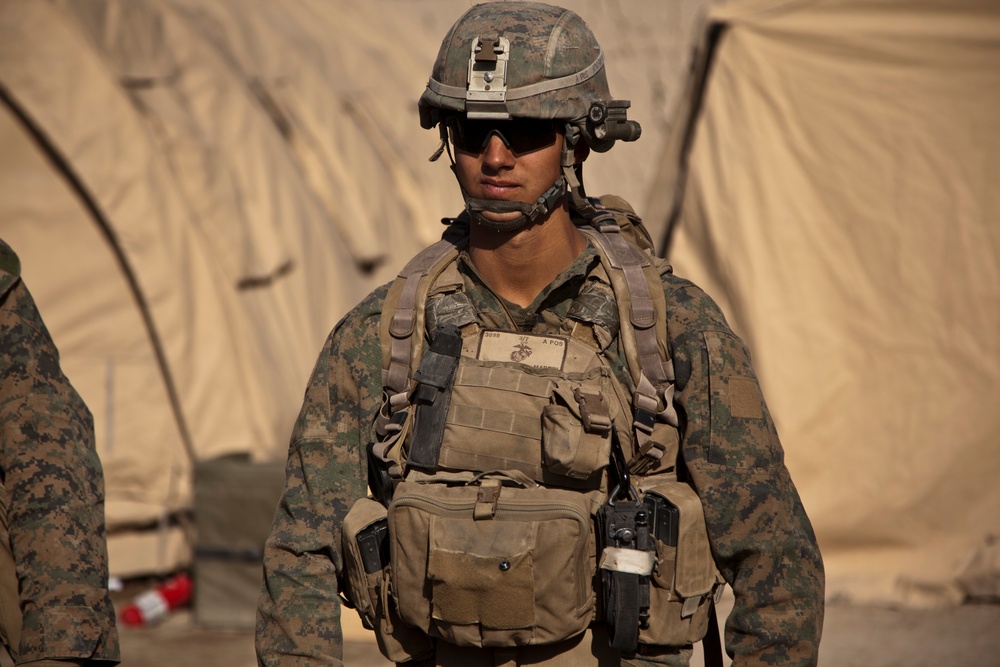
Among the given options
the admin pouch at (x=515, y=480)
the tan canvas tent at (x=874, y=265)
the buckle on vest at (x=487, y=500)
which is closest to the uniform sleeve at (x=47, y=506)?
the admin pouch at (x=515, y=480)

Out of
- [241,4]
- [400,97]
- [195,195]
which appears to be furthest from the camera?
[400,97]

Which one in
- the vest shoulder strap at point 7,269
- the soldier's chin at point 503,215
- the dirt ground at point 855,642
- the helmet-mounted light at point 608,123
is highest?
the helmet-mounted light at point 608,123

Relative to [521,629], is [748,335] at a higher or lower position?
lower

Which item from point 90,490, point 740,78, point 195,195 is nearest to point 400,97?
point 195,195

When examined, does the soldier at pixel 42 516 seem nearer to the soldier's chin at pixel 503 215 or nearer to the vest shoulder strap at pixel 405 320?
the vest shoulder strap at pixel 405 320

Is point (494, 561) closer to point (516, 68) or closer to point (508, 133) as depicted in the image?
point (508, 133)

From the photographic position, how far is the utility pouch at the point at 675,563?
228 centimetres

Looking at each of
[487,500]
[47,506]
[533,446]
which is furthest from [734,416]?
[47,506]

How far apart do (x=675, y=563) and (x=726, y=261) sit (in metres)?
3.61

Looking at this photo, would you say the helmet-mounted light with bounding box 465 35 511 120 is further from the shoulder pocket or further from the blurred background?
the blurred background

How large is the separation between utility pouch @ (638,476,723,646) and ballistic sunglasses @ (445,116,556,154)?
0.70 metres

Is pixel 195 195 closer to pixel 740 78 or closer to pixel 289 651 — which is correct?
pixel 740 78

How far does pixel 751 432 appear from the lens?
90.4 inches

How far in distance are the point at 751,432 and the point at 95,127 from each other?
4.39m
